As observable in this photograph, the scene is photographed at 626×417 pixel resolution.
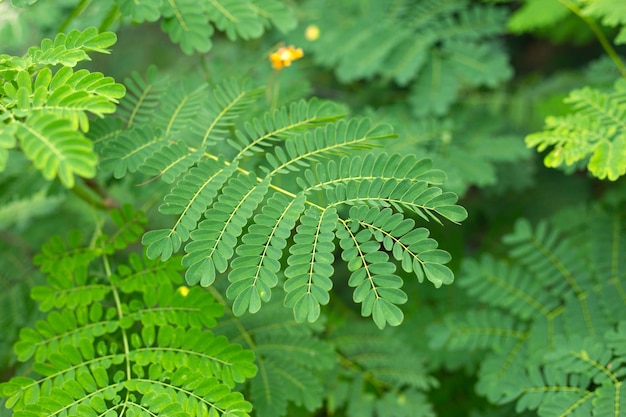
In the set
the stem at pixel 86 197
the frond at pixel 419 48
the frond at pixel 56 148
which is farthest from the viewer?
the frond at pixel 419 48

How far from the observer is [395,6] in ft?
7.14

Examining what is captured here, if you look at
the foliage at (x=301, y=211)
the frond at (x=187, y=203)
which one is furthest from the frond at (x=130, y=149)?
the frond at (x=187, y=203)

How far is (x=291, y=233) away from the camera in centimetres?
124

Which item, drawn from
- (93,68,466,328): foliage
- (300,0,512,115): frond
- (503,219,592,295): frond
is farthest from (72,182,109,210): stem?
(503,219,592,295): frond

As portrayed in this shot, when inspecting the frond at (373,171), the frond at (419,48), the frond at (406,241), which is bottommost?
the frond at (419,48)

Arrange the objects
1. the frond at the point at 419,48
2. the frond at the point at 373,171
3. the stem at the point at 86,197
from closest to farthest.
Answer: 1. the frond at the point at 373,171
2. the stem at the point at 86,197
3. the frond at the point at 419,48

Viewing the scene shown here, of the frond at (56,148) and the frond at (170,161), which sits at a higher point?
the frond at (56,148)

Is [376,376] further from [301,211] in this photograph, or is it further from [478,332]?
[301,211]

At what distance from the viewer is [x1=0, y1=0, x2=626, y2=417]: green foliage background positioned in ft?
3.43

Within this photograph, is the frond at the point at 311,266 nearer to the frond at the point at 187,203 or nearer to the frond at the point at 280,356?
the frond at the point at 187,203

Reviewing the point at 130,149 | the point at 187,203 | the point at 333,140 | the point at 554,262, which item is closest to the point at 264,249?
the point at 187,203

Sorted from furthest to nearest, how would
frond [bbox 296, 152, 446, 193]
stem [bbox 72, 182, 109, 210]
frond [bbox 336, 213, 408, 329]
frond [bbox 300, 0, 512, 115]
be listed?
frond [bbox 300, 0, 512, 115] → stem [bbox 72, 182, 109, 210] → frond [bbox 296, 152, 446, 193] → frond [bbox 336, 213, 408, 329]

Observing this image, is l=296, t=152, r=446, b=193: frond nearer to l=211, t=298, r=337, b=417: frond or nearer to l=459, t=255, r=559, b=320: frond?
l=211, t=298, r=337, b=417: frond

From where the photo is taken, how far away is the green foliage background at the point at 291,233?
3.43 ft
